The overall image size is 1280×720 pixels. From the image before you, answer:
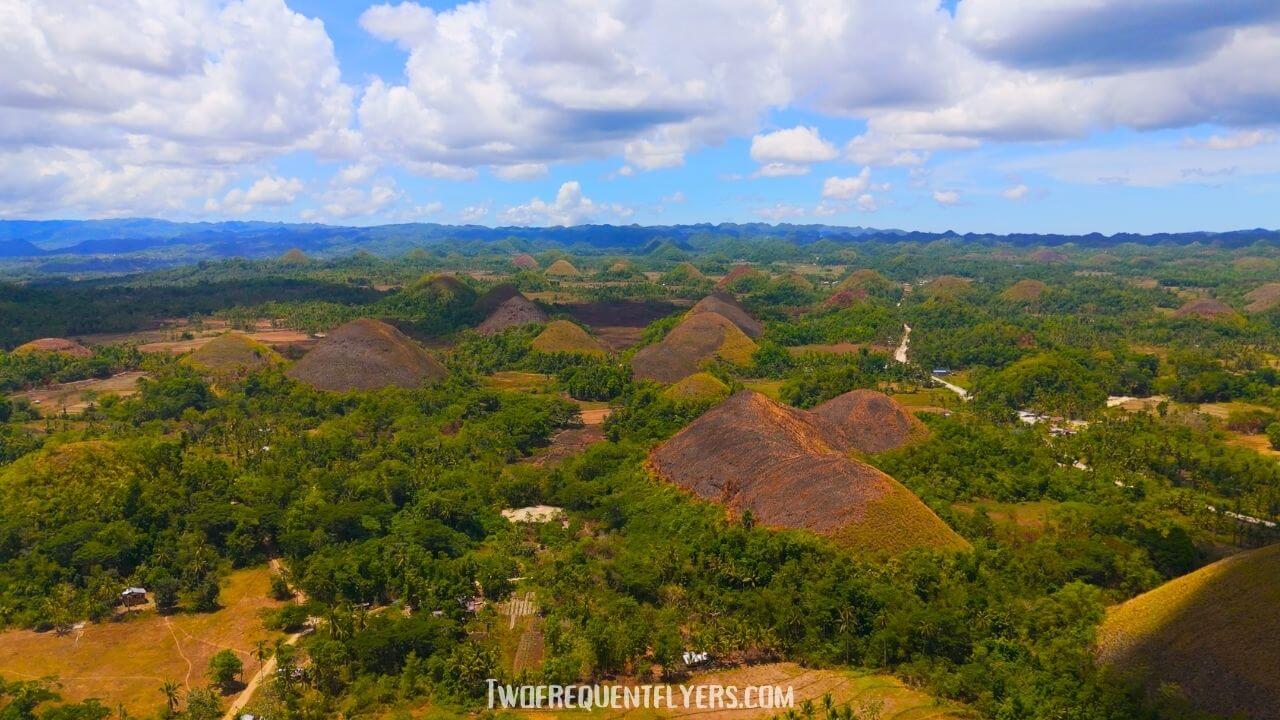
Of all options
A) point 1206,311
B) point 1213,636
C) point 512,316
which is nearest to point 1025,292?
point 1206,311

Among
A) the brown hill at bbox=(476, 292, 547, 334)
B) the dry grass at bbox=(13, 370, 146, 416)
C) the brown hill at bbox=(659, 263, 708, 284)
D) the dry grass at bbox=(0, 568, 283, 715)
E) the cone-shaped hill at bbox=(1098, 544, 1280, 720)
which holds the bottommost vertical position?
the dry grass at bbox=(0, 568, 283, 715)

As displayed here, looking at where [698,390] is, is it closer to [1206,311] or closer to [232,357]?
[232,357]

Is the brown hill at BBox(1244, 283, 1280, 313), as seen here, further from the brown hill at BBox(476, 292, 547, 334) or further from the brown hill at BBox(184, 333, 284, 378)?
the brown hill at BBox(184, 333, 284, 378)

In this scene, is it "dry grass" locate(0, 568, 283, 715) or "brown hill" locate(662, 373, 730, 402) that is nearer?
"dry grass" locate(0, 568, 283, 715)

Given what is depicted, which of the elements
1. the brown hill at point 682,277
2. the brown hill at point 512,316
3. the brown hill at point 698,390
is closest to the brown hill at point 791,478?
the brown hill at point 698,390

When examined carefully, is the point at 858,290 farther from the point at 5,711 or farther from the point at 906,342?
the point at 5,711

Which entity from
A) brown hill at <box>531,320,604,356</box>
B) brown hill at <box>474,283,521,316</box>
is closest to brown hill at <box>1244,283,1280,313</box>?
brown hill at <box>531,320,604,356</box>

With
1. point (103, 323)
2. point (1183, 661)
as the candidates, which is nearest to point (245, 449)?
point (1183, 661)
